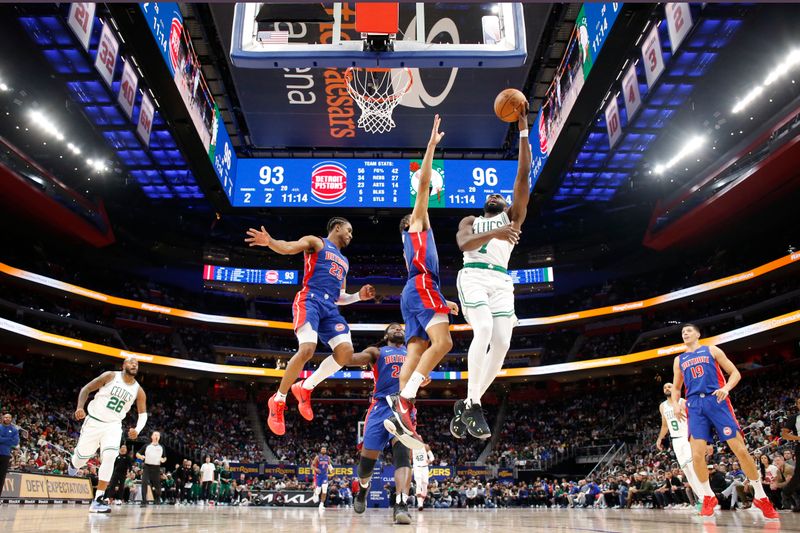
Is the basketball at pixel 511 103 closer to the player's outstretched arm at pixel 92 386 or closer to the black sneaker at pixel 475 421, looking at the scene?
the black sneaker at pixel 475 421

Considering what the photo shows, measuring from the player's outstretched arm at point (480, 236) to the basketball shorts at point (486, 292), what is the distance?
0.26 metres

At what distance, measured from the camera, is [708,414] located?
21.0 feet

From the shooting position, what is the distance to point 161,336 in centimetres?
3312

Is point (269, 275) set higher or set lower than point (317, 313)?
higher

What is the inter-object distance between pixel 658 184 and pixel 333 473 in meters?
18.3

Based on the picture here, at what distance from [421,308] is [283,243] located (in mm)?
1517

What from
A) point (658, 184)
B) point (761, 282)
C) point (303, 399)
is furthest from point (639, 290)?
point (303, 399)

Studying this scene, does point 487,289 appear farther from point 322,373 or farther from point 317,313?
point 322,373

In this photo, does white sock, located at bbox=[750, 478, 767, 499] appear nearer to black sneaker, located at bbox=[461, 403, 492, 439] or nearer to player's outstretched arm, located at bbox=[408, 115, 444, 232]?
black sneaker, located at bbox=[461, 403, 492, 439]

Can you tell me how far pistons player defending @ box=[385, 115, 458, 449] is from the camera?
200 inches

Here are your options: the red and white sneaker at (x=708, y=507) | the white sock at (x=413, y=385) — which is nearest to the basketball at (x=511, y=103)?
the white sock at (x=413, y=385)

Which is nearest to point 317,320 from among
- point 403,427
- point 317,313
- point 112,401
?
point 317,313

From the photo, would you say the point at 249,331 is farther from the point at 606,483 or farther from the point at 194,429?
the point at 606,483

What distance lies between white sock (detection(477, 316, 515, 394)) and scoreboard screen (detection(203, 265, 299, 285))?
28.3 m
